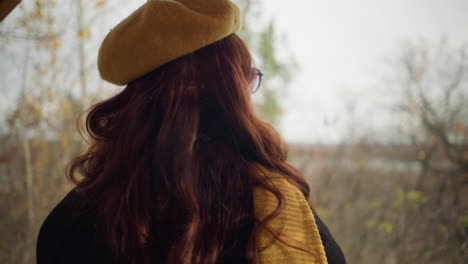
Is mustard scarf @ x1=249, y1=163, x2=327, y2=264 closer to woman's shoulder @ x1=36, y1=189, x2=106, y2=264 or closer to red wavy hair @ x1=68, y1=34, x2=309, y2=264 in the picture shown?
red wavy hair @ x1=68, y1=34, x2=309, y2=264

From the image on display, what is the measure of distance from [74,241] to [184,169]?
53 centimetres

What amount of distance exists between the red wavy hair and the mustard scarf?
0.10ft

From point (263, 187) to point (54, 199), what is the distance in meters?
3.80

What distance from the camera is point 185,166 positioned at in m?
0.81

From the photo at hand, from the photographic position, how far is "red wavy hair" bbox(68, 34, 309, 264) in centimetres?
80

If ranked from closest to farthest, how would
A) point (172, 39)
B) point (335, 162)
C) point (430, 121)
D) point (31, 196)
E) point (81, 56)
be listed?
point (172, 39) → point (31, 196) → point (81, 56) → point (430, 121) → point (335, 162)

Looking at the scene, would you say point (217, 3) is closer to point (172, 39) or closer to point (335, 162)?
point (172, 39)

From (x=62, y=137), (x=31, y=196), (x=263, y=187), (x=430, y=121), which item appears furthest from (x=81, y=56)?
(x=430, y=121)

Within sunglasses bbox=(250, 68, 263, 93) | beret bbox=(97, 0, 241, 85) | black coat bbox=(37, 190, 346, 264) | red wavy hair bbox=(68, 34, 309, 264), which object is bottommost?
black coat bbox=(37, 190, 346, 264)

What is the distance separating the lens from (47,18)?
3.25 m

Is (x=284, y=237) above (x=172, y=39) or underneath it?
underneath

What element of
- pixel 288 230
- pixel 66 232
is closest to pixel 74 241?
pixel 66 232

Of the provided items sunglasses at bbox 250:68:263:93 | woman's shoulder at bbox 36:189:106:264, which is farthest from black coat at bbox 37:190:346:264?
sunglasses at bbox 250:68:263:93

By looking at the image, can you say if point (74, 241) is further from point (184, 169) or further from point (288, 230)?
point (288, 230)
